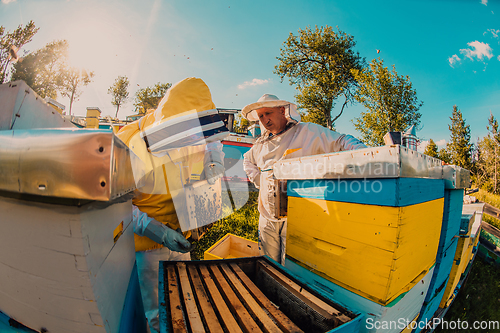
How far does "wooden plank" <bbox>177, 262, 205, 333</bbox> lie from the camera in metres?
0.78

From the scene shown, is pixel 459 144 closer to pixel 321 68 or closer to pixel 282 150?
pixel 321 68

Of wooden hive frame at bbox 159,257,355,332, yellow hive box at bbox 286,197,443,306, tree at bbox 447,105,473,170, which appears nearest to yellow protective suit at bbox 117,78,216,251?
wooden hive frame at bbox 159,257,355,332

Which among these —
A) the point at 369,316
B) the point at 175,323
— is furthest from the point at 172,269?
the point at 369,316

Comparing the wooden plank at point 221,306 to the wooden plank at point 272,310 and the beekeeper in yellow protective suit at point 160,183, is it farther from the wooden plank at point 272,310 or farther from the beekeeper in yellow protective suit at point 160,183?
the beekeeper in yellow protective suit at point 160,183

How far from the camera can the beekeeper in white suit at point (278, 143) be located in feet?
7.41

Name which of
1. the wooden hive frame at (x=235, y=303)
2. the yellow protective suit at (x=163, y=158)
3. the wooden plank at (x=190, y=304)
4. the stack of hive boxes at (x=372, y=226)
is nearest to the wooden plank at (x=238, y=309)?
the wooden hive frame at (x=235, y=303)

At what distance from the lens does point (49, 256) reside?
0.56 metres

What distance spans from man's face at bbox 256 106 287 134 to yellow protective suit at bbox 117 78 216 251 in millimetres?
894

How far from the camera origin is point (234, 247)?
2.76 meters

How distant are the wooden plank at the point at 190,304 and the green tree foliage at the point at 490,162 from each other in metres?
37.4

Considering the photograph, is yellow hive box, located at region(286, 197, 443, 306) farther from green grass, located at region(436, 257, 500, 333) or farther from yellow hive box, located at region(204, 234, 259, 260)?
green grass, located at region(436, 257, 500, 333)

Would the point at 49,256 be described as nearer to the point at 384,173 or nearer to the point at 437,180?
the point at 384,173

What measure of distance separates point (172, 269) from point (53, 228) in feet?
2.41

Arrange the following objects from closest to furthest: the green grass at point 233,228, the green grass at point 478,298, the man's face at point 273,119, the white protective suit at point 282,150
A: the white protective suit at point 282,150
the man's face at point 273,119
the green grass at point 478,298
the green grass at point 233,228
